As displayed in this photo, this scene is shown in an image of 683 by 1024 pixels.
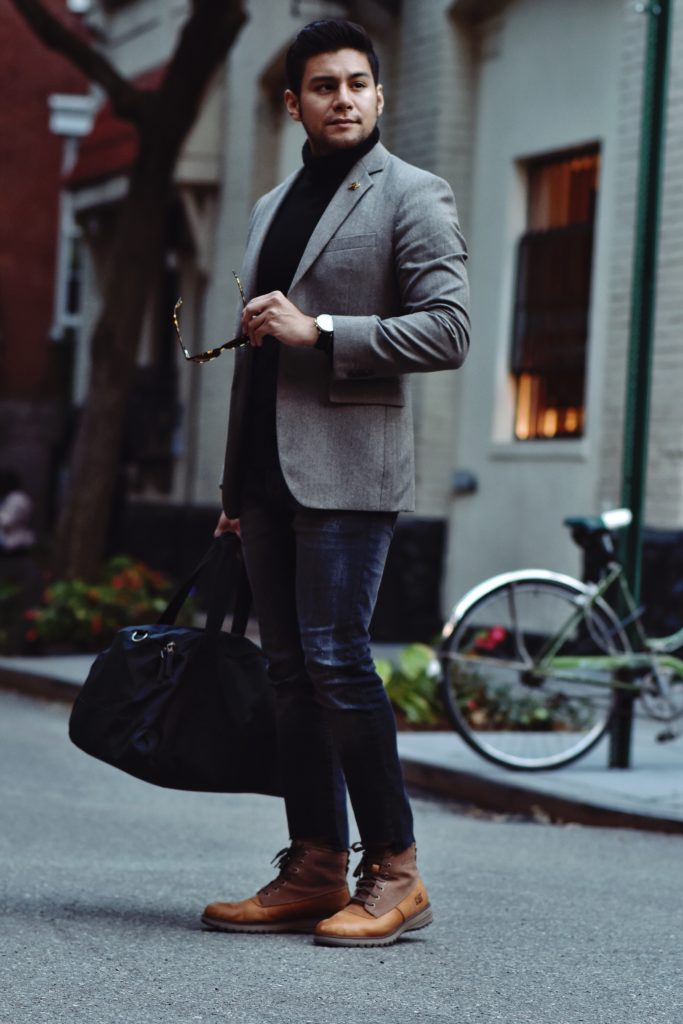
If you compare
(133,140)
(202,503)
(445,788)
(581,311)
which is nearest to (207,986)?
(445,788)

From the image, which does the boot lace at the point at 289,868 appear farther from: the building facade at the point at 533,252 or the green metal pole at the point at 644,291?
the building facade at the point at 533,252

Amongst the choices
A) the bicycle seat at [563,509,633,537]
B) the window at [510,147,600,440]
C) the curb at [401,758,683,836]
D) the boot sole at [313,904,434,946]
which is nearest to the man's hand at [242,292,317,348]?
the boot sole at [313,904,434,946]

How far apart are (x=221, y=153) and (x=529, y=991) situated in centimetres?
1498

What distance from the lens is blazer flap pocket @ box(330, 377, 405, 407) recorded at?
4461 millimetres

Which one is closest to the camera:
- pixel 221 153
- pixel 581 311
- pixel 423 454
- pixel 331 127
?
pixel 331 127

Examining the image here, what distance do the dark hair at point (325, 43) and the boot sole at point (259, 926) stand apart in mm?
1971

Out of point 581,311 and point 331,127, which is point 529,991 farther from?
point 581,311

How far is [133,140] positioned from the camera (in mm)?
18984

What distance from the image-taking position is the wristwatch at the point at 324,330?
437cm

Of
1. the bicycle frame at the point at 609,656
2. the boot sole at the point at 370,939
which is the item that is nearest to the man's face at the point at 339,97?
the boot sole at the point at 370,939

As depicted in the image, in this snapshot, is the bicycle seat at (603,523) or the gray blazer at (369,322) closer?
the gray blazer at (369,322)

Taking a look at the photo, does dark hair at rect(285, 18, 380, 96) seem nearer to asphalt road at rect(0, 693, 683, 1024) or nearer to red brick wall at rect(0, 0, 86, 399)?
asphalt road at rect(0, 693, 683, 1024)

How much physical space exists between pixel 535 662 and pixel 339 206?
3968 mm

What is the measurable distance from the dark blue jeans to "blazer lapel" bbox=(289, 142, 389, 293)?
0.49 metres
